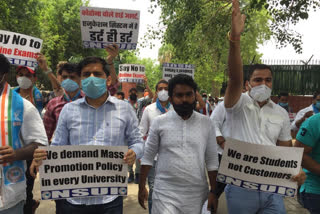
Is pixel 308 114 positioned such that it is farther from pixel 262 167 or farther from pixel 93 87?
pixel 93 87

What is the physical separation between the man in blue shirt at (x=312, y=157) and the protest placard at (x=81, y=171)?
149cm

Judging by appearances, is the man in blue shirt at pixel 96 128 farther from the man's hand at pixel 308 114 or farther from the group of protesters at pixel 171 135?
the man's hand at pixel 308 114

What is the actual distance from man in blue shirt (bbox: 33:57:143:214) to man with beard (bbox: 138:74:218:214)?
10.1 inches

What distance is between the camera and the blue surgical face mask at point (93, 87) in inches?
110

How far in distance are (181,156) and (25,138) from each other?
1295 millimetres

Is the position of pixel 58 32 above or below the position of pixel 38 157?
above

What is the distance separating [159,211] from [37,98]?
2.90 metres

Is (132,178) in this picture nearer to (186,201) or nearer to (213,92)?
(186,201)

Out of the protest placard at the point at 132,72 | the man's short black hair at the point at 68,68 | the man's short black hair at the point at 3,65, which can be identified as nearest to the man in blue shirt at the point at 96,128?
the man's short black hair at the point at 3,65

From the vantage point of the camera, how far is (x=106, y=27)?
229 inches

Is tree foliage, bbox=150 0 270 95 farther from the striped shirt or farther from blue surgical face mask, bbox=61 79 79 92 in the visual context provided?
the striped shirt

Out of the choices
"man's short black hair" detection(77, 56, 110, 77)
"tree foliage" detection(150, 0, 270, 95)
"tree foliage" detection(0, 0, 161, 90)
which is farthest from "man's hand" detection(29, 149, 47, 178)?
"tree foliage" detection(0, 0, 161, 90)

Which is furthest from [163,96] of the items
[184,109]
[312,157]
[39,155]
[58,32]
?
[58,32]

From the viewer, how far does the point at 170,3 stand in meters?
10.9
